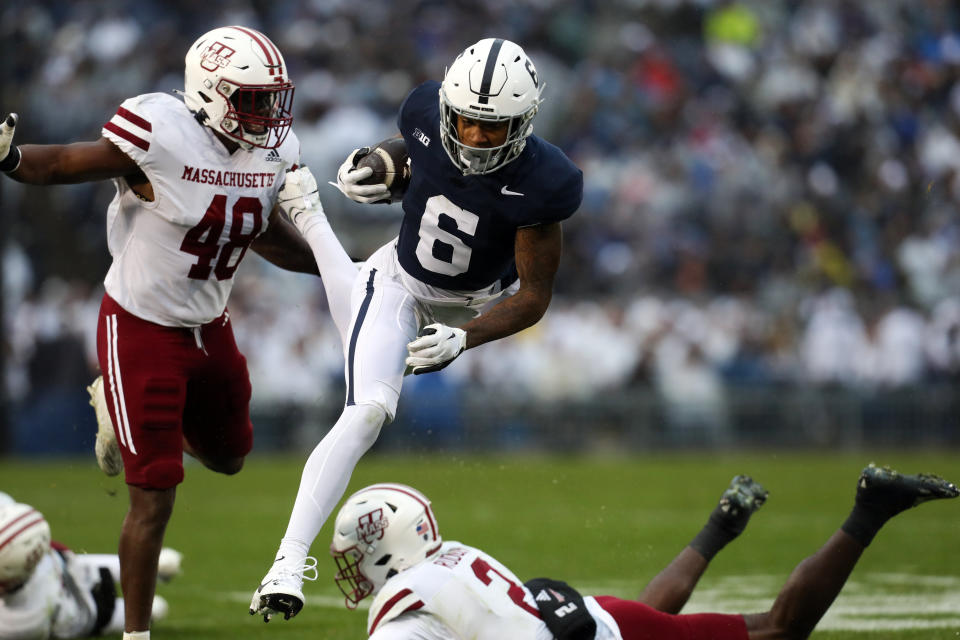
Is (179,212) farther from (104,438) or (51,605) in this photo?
(51,605)

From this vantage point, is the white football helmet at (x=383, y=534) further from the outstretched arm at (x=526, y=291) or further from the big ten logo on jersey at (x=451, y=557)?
the outstretched arm at (x=526, y=291)

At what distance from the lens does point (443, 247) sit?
4918 millimetres

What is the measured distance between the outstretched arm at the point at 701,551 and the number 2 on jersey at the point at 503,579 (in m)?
0.90

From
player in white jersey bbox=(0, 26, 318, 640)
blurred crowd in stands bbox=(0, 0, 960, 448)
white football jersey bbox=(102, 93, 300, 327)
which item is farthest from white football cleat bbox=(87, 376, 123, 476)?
blurred crowd in stands bbox=(0, 0, 960, 448)

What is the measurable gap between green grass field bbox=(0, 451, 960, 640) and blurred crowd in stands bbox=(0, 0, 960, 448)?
1.12m

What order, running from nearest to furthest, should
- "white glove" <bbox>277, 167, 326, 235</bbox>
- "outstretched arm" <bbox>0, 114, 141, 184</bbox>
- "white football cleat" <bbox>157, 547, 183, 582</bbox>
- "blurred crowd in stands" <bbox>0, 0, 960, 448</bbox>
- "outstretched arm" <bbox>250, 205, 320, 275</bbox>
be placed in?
1. "outstretched arm" <bbox>0, 114, 141, 184</bbox>
2. "white glove" <bbox>277, 167, 326, 235</bbox>
3. "outstretched arm" <bbox>250, 205, 320, 275</bbox>
4. "white football cleat" <bbox>157, 547, 183, 582</bbox>
5. "blurred crowd in stands" <bbox>0, 0, 960, 448</bbox>

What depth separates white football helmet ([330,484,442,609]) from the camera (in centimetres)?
372

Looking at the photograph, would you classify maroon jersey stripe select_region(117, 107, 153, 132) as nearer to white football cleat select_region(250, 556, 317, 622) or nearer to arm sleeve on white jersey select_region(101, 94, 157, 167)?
arm sleeve on white jersey select_region(101, 94, 157, 167)

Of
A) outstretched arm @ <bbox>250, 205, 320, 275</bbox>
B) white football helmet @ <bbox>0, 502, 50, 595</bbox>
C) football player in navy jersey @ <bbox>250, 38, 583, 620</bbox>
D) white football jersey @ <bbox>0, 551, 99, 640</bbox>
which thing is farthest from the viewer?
outstretched arm @ <bbox>250, 205, 320, 275</bbox>

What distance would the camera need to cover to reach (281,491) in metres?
10.7

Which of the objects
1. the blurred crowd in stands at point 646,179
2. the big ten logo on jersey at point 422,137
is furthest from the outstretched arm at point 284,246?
the blurred crowd in stands at point 646,179

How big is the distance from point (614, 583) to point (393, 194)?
250cm

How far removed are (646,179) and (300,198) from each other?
1020 cm

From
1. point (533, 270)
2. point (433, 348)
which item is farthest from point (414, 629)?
point (533, 270)
